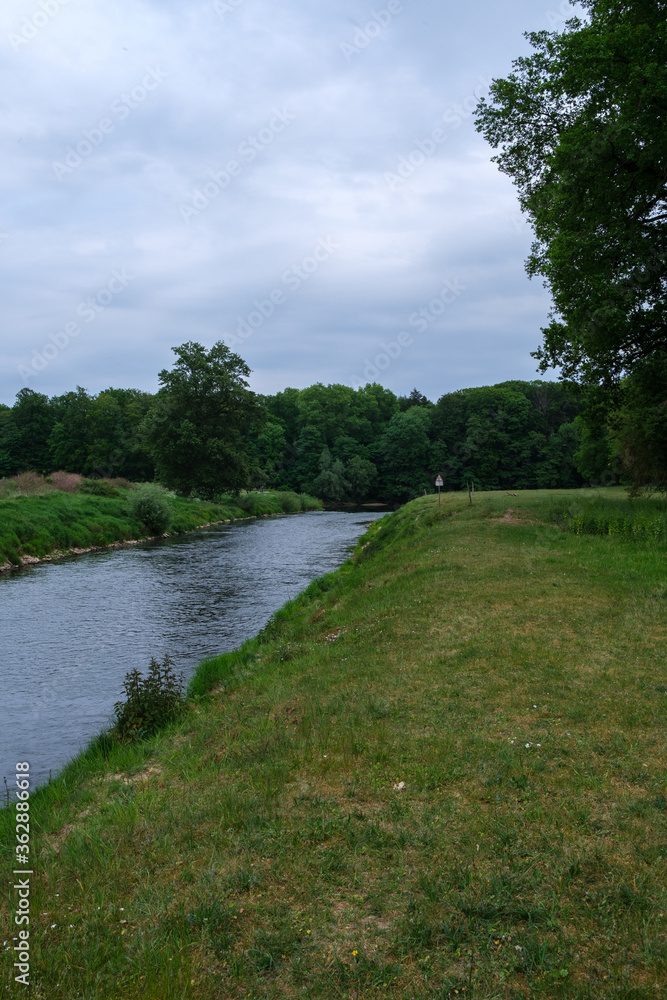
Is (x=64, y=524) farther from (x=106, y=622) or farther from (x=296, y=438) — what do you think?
(x=296, y=438)

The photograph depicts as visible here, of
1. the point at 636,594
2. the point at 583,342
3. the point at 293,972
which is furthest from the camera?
the point at 583,342

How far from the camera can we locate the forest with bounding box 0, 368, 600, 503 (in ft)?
282

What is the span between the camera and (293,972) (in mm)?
3424

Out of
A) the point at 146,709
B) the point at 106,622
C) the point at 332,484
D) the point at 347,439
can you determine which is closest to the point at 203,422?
the point at 332,484

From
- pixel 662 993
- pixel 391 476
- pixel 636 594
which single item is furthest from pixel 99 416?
pixel 662 993

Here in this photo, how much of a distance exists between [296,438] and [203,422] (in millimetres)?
55915

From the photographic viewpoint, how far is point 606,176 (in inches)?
674

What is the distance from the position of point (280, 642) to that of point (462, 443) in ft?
320

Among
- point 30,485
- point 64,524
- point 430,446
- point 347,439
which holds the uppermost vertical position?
point 347,439

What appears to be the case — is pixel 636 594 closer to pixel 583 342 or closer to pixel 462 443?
pixel 583 342

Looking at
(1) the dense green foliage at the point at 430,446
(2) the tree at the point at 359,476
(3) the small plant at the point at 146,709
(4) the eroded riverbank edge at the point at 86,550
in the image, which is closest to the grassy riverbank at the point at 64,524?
(4) the eroded riverbank edge at the point at 86,550

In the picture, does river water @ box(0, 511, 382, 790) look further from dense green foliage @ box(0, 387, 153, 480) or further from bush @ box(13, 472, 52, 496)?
dense green foliage @ box(0, 387, 153, 480)

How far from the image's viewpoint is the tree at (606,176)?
1597 cm

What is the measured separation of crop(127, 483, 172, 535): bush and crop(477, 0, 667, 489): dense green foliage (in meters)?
26.4
